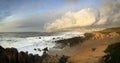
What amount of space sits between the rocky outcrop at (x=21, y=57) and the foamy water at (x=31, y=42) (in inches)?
2.7

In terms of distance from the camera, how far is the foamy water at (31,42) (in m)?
4.39

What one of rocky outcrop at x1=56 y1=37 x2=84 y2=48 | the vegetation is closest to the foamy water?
rocky outcrop at x1=56 y1=37 x2=84 y2=48

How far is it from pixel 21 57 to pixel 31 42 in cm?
30

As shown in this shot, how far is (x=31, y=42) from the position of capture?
4422 millimetres

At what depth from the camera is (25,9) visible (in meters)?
4.46

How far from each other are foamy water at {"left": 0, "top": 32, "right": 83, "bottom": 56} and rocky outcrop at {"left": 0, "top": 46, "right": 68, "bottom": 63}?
0.07m

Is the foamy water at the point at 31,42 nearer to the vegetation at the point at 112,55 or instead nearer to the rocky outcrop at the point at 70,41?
the rocky outcrop at the point at 70,41

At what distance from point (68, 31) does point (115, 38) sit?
2.62 feet

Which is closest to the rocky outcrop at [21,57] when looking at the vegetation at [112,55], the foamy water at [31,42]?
the foamy water at [31,42]

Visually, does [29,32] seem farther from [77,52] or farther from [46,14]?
[77,52]

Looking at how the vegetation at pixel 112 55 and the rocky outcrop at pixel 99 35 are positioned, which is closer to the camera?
the vegetation at pixel 112 55

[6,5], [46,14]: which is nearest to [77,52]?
[46,14]

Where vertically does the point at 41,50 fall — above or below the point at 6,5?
below

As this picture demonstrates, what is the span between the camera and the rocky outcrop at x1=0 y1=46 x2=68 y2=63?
4.29 metres
